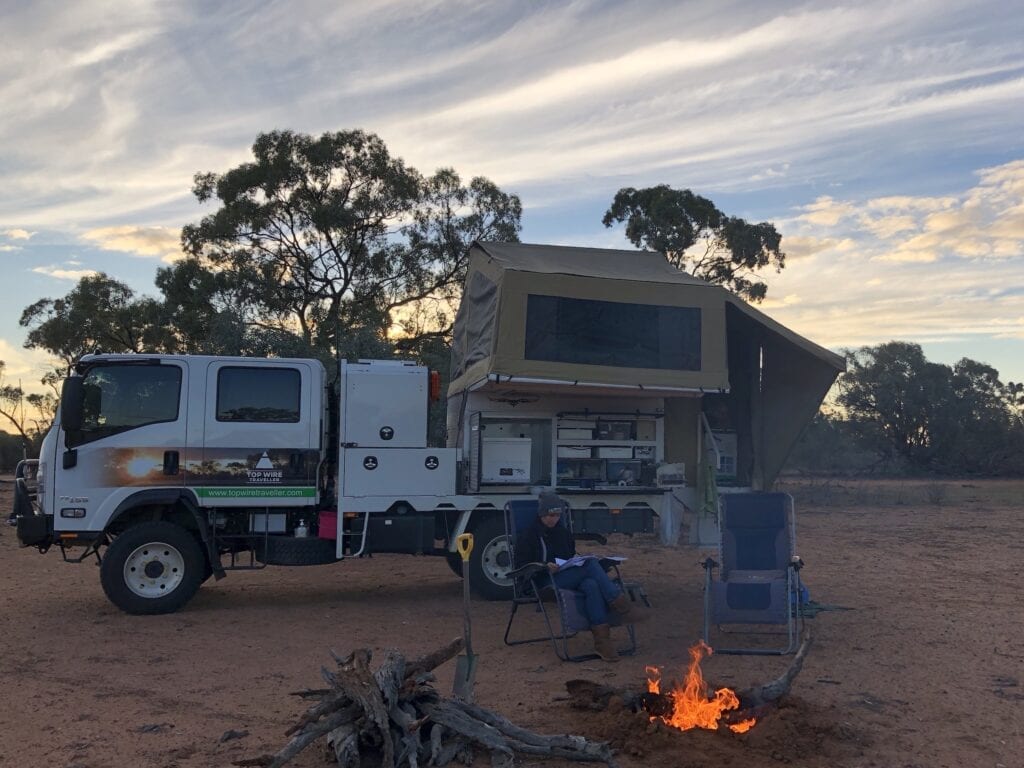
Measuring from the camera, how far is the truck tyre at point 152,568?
26.3 ft

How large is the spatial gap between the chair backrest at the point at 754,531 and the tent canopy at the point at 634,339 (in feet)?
4.93

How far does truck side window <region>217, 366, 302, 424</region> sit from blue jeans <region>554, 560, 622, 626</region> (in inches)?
127

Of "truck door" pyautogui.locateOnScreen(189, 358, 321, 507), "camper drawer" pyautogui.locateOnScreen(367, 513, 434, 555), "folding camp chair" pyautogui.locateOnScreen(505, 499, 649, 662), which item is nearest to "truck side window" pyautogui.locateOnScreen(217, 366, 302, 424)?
"truck door" pyautogui.locateOnScreen(189, 358, 321, 507)

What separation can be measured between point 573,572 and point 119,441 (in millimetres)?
4278

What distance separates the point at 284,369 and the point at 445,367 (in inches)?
458

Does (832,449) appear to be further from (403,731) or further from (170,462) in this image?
(403,731)

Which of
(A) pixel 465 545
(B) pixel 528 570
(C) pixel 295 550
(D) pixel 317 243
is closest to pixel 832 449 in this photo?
(D) pixel 317 243

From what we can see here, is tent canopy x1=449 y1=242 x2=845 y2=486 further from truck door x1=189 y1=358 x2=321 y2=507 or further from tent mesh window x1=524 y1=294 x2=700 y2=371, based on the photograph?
truck door x1=189 y1=358 x2=321 y2=507

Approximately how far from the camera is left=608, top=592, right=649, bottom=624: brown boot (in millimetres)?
6410

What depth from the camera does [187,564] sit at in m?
8.18

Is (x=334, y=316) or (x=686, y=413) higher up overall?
(x=334, y=316)

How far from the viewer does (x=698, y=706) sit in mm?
4680

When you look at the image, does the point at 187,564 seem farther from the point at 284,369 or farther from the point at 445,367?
the point at 445,367

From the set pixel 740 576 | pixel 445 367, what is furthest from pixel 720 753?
pixel 445 367
